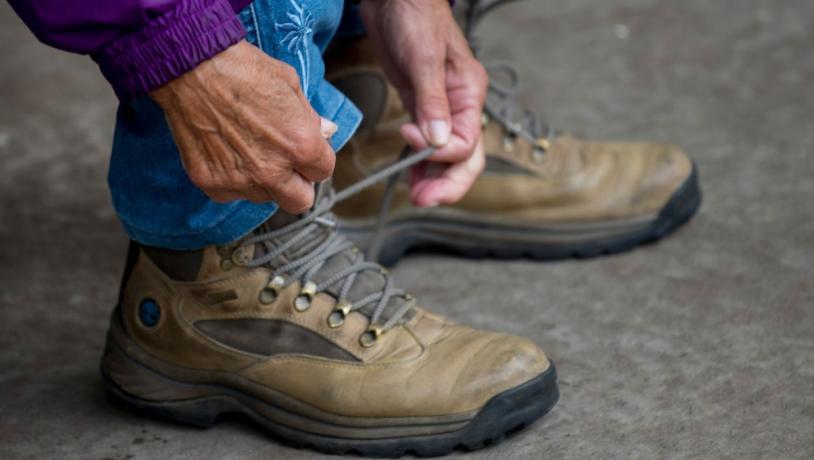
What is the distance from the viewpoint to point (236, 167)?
1.04 metres

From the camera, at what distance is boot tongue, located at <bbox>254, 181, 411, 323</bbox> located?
1.27 meters

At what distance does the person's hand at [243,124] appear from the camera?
102 centimetres

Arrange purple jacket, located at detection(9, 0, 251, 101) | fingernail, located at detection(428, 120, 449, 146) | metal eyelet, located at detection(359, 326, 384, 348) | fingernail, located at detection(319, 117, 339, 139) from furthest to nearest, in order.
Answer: fingernail, located at detection(428, 120, 449, 146) → metal eyelet, located at detection(359, 326, 384, 348) → fingernail, located at detection(319, 117, 339, 139) → purple jacket, located at detection(9, 0, 251, 101)

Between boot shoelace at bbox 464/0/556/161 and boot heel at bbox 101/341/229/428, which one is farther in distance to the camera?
boot shoelace at bbox 464/0/556/161

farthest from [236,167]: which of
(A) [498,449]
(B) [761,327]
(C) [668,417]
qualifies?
(B) [761,327]

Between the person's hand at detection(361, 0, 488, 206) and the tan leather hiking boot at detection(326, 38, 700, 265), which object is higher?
the person's hand at detection(361, 0, 488, 206)

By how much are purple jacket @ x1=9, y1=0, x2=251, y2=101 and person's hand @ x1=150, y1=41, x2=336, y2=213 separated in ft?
0.04

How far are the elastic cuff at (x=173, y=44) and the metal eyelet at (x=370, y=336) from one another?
36 centimetres

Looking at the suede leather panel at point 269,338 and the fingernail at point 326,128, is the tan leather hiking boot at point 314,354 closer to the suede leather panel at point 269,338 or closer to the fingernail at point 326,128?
the suede leather panel at point 269,338

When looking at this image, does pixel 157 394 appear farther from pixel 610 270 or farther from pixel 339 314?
pixel 610 270

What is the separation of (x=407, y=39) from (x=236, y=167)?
0.43 meters

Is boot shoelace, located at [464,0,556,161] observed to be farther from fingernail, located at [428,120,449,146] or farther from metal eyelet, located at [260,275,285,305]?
metal eyelet, located at [260,275,285,305]

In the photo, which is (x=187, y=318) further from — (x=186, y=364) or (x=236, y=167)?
(x=236, y=167)

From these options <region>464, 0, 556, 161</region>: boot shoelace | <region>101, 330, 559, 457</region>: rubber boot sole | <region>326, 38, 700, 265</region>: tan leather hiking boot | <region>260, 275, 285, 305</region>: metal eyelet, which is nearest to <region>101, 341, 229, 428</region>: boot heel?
<region>101, 330, 559, 457</region>: rubber boot sole
